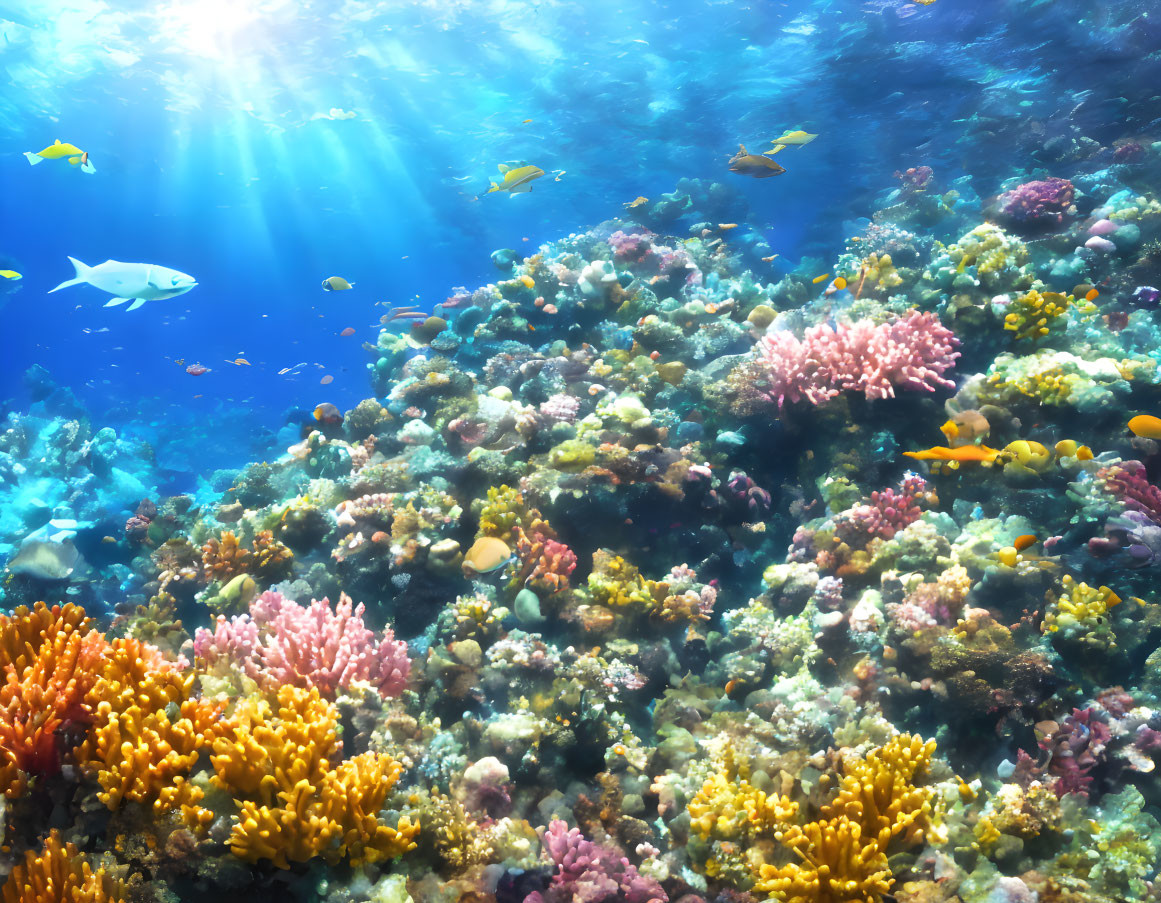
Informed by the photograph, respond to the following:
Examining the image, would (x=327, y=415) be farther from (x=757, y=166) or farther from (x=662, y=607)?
(x=757, y=166)

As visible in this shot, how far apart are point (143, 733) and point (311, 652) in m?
1.29

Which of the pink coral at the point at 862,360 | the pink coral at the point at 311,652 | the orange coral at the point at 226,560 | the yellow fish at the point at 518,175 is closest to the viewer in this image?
the pink coral at the point at 311,652

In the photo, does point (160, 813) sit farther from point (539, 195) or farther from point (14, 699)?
point (539, 195)

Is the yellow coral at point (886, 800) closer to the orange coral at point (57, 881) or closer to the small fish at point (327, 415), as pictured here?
the orange coral at point (57, 881)

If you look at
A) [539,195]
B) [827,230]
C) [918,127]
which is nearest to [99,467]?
[539,195]

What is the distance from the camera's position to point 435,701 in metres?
4.41

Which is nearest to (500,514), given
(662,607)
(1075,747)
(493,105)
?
(662,607)

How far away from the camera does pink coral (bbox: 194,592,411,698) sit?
4.00m

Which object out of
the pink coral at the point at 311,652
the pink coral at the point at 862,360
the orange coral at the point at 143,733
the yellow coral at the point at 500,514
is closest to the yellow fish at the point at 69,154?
the pink coral at the point at 311,652

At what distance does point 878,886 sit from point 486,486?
4.75 meters

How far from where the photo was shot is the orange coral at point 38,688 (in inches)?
110

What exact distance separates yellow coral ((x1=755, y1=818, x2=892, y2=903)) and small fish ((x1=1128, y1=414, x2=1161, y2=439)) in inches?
165

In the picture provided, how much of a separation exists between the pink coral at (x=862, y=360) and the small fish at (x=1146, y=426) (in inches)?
57.0

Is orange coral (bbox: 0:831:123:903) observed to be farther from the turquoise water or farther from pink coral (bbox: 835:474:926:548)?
pink coral (bbox: 835:474:926:548)
